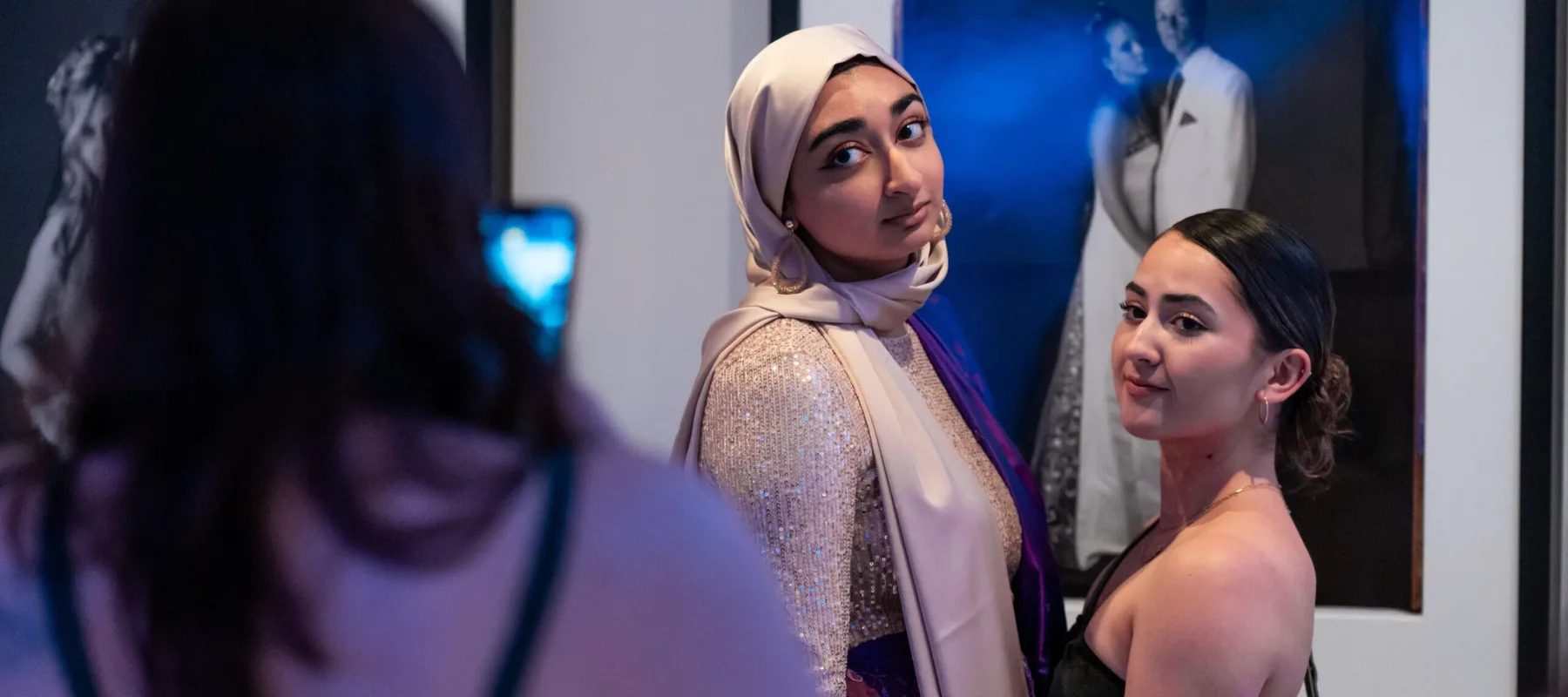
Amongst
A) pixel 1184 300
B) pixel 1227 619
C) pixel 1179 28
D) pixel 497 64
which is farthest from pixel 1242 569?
pixel 497 64

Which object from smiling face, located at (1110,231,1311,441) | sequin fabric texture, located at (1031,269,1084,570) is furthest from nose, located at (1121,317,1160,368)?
sequin fabric texture, located at (1031,269,1084,570)

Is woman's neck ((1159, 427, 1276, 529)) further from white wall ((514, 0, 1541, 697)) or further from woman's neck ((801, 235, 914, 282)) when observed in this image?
white wall ((514, 0, 1541, 697))

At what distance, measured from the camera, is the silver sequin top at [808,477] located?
1.35 meters

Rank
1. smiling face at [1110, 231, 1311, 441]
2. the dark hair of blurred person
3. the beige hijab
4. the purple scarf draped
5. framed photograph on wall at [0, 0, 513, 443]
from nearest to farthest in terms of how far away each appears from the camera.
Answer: the dark hair of blurred person → framed photograph on wall at [0, 0, 513, 443] → smiling face at [1110, 231, 1311, 441] → the beige hijab → the purple scarf draped

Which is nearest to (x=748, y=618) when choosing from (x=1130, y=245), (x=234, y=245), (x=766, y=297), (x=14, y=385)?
(x=234, y=245)

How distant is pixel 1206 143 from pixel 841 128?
696 millimetres

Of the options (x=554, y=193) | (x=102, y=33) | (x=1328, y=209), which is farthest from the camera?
(x=554, y=193)

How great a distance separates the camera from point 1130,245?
1.88m

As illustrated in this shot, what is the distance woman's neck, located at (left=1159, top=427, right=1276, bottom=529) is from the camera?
1.33m

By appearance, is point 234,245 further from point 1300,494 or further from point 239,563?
point 1300,494

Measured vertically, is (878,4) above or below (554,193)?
above

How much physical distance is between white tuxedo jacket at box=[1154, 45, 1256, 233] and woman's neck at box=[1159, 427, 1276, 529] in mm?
599

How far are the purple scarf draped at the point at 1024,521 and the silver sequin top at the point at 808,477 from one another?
0.20m

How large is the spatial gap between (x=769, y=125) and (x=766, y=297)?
0.68 ft
